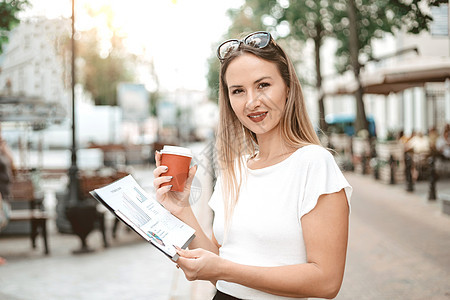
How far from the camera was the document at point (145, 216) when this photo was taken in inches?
62.7

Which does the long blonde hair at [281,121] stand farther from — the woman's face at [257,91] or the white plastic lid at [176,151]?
the white plastic lid at [176,151]

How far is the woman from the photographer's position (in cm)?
160

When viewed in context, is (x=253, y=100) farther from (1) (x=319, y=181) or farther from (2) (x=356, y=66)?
(2) (x=356, y=66)

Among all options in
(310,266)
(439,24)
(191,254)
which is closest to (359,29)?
(439,24)

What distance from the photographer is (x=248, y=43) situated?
1.84 m

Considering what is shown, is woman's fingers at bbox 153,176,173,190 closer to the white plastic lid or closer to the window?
the white plastic lid

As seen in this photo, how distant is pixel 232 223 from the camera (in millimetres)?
1810

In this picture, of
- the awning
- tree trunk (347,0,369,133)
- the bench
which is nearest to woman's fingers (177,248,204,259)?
the bench

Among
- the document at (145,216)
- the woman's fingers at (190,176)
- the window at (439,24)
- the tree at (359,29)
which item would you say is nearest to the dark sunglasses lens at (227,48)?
the woman's fingers at (190,176)

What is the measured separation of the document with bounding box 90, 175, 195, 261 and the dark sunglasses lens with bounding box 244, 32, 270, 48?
0.70 meters

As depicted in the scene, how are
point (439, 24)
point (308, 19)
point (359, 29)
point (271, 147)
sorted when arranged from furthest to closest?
point (308, 19) → point (359, 29) → point (439, 24) → point (271, 147)

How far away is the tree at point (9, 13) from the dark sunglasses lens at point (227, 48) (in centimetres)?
419

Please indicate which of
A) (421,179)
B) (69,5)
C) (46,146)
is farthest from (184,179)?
(46,146)

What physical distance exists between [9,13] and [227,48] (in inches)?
167
